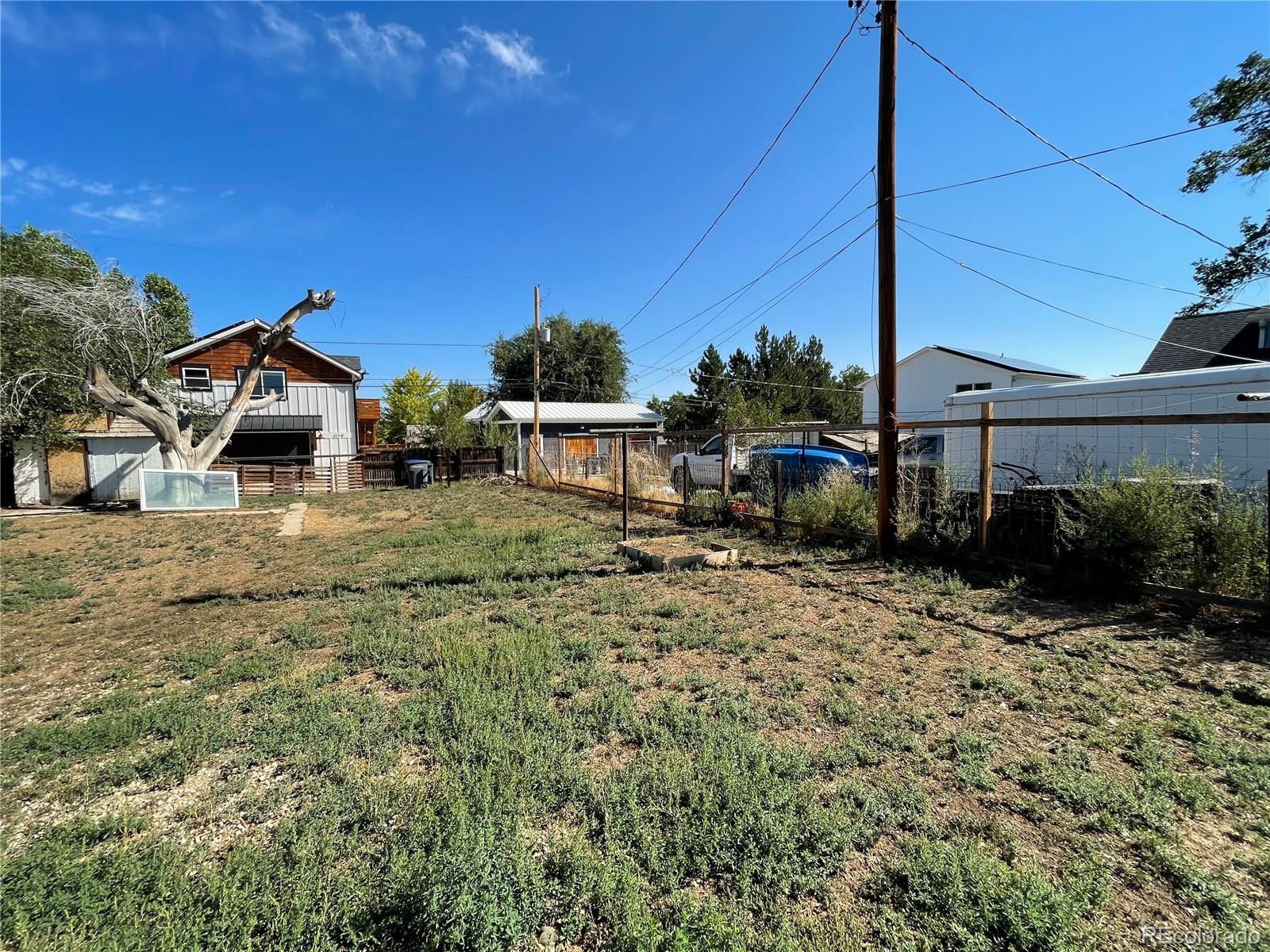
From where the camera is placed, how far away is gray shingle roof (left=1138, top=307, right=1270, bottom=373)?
14758mm

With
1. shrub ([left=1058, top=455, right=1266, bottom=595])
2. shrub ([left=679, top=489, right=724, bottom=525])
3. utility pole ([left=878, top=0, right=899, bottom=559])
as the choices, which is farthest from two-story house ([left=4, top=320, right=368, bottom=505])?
shrub ([left=1058, top=455, right=1266, bottom=595])

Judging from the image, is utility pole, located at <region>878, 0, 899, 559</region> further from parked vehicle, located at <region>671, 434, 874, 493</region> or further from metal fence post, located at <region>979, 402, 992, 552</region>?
parked vehicle, located at <region>671, 434, 874, 493</region>

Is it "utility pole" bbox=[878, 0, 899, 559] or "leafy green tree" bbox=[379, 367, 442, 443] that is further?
"leafy green tree" bbox=[379, 367, 442, 443]

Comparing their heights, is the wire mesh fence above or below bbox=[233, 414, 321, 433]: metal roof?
below

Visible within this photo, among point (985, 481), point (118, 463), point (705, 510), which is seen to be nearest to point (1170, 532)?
point (985, 481)

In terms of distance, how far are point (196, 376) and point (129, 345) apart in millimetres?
7177

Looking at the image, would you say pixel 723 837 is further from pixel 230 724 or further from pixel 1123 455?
pixel 1123 455

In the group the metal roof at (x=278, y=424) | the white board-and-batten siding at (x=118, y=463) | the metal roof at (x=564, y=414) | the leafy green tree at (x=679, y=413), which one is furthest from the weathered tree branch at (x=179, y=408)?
the leafy green tree at (x=679, y=413)

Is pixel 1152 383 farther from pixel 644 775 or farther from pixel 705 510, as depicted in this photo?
pixel 644 775

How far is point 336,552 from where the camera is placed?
872 cm

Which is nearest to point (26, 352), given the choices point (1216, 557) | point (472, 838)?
point (472, 838)

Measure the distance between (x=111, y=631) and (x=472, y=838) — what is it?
542 centimetres

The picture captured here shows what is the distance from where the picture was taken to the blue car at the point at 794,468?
898 centimetres

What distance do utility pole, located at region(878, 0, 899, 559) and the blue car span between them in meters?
1.61
